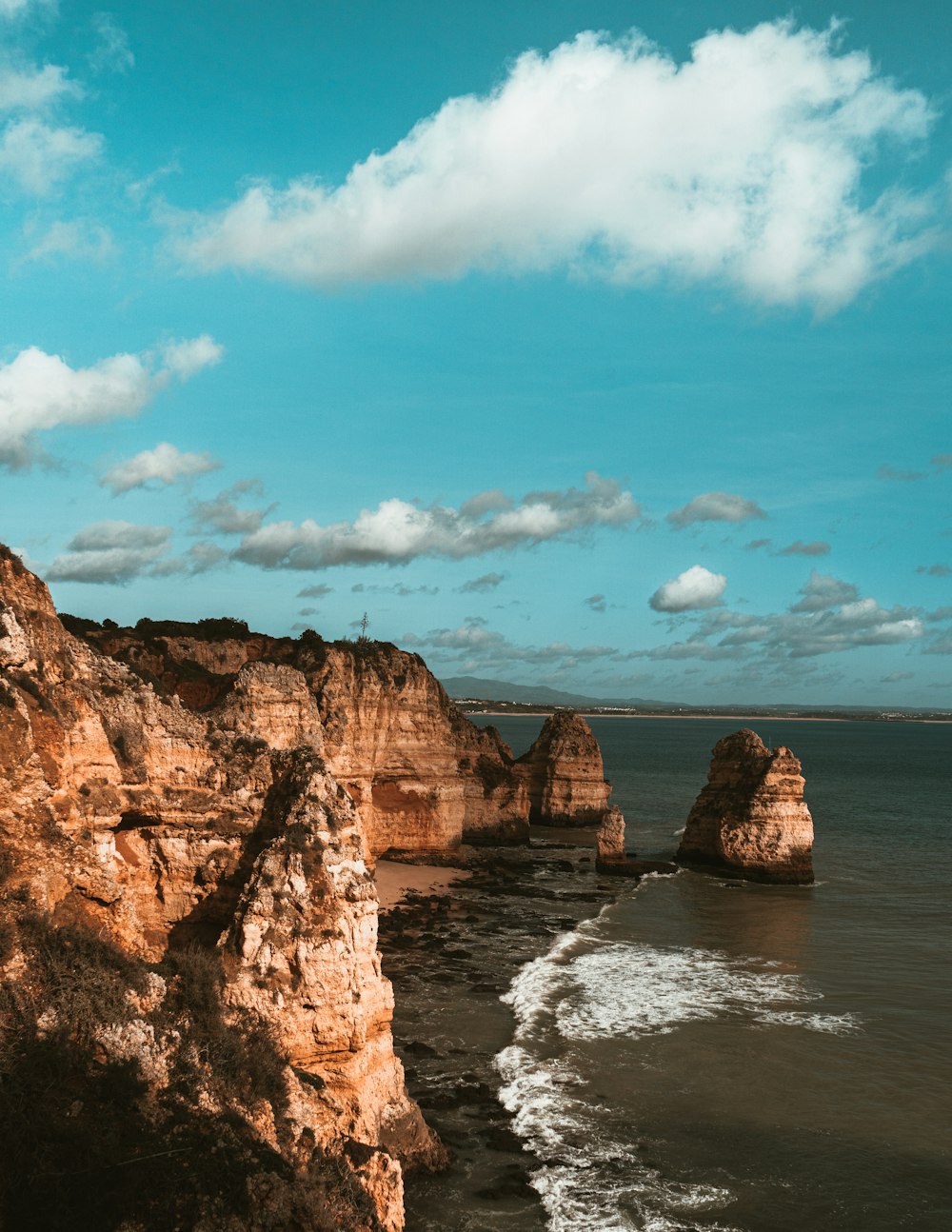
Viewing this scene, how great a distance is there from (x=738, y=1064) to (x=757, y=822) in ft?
81.7

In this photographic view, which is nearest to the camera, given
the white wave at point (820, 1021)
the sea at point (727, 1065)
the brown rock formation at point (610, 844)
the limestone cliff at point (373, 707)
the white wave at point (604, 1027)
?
the white wave at point (604, 1027)

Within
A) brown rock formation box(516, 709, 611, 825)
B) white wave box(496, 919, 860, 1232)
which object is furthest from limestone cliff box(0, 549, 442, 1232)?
brown rock formation box(516, 709, 611, 825)

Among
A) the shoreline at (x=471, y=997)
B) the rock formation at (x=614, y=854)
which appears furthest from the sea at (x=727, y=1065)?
the rock formation at (x=614, y=854)

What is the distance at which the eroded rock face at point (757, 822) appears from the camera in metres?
43.6

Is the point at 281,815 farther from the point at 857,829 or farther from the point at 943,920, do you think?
the point at 857,829

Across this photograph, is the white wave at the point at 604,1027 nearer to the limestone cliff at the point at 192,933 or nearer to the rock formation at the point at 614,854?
the limestone cliff at the point at 192,933

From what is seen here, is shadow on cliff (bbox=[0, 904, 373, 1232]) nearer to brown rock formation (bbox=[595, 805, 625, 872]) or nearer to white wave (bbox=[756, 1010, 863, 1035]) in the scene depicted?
white wave (bbox=[756, 1010, 863, 1035])

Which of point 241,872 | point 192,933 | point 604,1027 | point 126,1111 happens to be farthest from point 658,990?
point 126,1111

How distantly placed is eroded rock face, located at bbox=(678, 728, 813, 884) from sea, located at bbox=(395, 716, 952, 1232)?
10.4 feet

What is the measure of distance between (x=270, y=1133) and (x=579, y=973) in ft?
61.6

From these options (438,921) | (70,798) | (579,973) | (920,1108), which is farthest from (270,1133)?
(438,921)

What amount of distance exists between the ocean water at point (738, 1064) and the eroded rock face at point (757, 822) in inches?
111

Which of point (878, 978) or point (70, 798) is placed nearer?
point (70, 798)

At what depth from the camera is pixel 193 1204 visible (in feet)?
25.4
